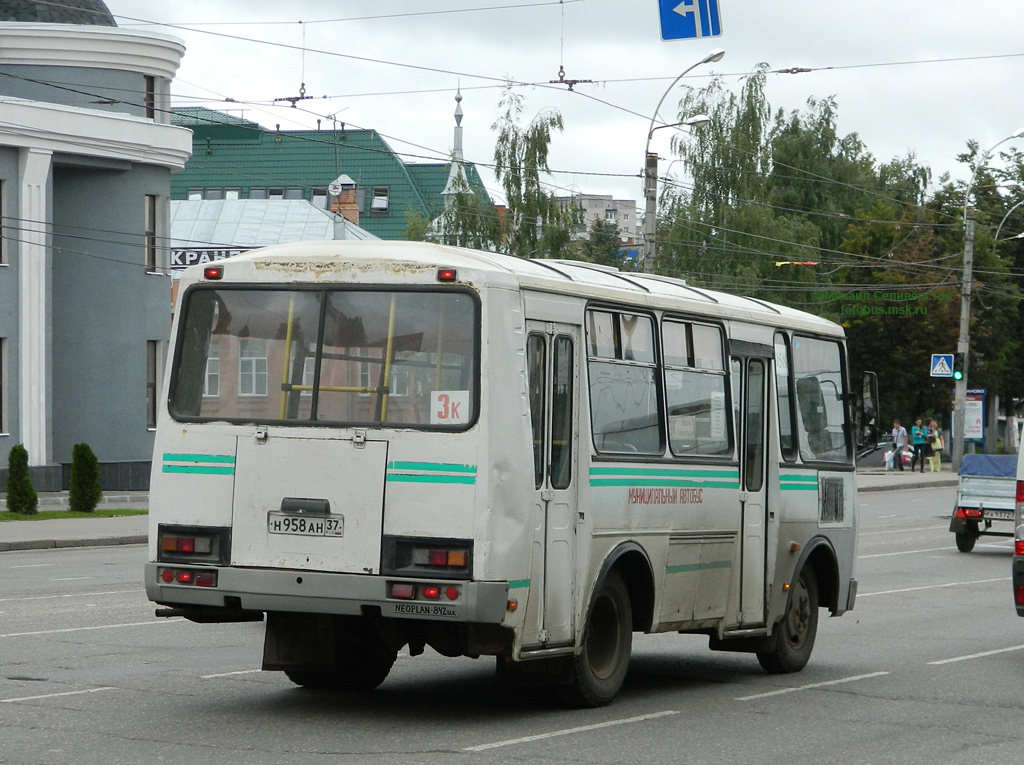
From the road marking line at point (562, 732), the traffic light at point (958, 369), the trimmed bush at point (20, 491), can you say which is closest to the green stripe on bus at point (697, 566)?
the road marking line at point (562, 732)

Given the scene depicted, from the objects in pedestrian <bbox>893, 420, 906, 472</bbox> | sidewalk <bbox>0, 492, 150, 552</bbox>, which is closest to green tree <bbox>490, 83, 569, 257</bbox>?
pedestrian <bbox>893, 420, 906, 472</bbox>

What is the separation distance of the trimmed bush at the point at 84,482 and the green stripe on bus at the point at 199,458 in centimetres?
2309

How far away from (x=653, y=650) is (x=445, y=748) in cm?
525

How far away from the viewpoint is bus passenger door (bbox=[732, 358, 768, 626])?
38.2 feet

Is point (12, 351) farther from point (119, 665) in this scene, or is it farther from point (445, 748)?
point (445, 748)

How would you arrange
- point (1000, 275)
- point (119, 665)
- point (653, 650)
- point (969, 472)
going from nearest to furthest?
point (119, 665)
point (653, 650)
point (969, 472)
point (1000, 275)

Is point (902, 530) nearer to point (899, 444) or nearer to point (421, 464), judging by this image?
point (421, 464)

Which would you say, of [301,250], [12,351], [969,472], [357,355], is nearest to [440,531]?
[357,355]

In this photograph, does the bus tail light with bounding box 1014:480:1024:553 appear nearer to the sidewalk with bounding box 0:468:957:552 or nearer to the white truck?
the sidewalk with bounding box 0:468:957:552

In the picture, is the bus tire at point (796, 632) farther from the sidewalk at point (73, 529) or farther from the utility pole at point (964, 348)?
the utility pole at point (964, 348)

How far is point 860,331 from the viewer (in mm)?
63688

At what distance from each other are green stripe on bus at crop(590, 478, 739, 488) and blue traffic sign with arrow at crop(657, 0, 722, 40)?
11.7 metres

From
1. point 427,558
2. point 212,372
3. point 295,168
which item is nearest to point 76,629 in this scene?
point 212,372

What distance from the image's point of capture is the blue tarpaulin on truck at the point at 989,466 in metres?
25.5
